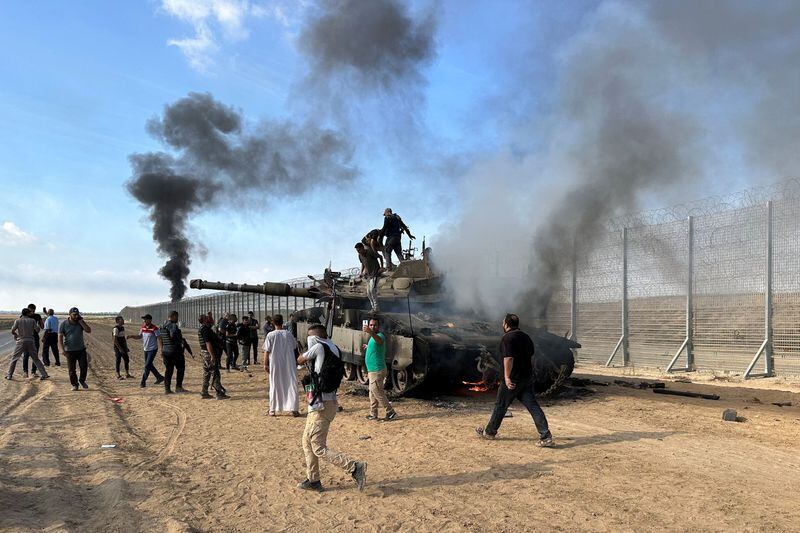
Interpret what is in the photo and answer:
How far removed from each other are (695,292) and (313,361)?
1115 centimetres

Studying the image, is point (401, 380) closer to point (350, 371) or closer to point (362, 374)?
point (362, 374)

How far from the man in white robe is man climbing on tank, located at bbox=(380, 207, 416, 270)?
17.6 ft

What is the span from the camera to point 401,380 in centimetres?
1003

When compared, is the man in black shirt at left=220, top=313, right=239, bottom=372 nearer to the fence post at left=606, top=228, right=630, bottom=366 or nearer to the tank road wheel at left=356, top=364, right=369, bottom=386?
the tank road wheel at left=356, top=364, right=369, bottom=386

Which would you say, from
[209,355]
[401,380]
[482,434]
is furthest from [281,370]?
[482,434]

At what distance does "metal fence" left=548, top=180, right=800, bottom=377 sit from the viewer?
1188 cm

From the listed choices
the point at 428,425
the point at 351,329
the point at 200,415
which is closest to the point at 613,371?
the point at 351,329

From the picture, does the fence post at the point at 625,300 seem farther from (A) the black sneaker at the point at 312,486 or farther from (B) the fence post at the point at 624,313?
(A) the black sneaker at the point at 312,486

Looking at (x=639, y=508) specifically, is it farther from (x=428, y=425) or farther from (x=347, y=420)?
(x=347, y=420)

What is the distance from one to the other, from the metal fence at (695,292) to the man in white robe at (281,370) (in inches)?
358

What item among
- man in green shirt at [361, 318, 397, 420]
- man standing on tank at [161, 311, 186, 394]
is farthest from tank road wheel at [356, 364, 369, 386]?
man standing on tank at [161, 311, 186, 394]

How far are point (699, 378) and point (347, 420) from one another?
27.4 ft

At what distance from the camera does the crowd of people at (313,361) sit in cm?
500

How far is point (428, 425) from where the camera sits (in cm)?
784
